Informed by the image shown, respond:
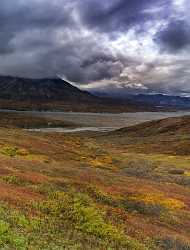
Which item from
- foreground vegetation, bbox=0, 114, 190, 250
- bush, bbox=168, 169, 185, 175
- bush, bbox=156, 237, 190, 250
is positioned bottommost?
bush, bbox=168, 169, 185, 175

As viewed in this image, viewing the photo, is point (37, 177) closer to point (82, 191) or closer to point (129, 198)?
point (82, 191)

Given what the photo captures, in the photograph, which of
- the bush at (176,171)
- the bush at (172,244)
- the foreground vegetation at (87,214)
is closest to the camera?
the foreground vegetation at (87,214)

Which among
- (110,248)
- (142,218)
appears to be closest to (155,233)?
(142,218)

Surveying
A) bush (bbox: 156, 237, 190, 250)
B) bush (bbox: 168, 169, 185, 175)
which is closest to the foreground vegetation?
bush (bbox: 156, 237, 190, 250)

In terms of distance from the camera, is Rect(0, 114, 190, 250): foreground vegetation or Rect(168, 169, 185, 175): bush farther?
Rect(168, 169, 185, 175): bush

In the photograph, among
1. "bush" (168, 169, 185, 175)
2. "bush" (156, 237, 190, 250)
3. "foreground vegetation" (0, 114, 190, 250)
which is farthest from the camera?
"bush" (168, 169, 185, 175)

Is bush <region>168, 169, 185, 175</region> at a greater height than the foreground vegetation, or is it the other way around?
the foreground vegetation

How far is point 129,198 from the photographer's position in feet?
118

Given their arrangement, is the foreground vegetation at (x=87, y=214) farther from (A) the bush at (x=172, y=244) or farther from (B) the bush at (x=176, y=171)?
(B) the bush at (x=176, y=171)

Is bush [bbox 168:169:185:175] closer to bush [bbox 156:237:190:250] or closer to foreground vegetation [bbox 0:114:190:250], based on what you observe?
foreground vegetation [bbox 0:114:190:250]

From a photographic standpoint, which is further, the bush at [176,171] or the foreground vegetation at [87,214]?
the bush at [176,171]

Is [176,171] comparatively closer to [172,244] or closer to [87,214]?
[172,244]

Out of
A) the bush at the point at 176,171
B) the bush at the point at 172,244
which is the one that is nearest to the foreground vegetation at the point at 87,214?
the bush at the point at 172,244

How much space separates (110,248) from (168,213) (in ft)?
50.5
